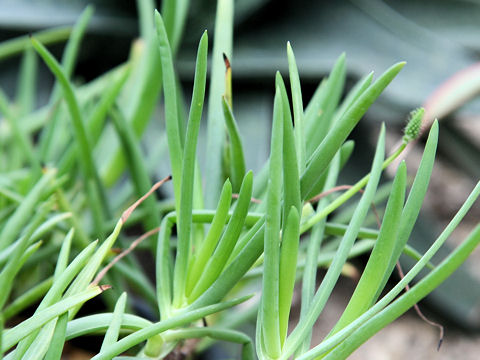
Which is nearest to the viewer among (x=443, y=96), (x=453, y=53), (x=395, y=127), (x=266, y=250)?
(x=266, y=250)

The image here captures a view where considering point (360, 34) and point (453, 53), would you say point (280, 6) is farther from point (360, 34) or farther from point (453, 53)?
point (453, 53)

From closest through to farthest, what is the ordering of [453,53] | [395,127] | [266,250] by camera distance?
1. [266,250]
2. [453,53]
3. [395,127]

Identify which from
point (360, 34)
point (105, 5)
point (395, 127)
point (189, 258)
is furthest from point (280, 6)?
point (189, 258)

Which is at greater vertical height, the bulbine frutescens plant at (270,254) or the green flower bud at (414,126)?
the green flower bud at (414,126)

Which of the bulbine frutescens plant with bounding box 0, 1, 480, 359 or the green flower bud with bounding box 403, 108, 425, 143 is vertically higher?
the green flower bud with bounding box 403, 108, 425, 143

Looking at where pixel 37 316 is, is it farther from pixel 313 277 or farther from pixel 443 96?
pixel 443 96

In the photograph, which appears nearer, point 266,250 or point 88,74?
point 266,250

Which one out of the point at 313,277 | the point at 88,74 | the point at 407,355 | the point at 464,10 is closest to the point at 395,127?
the point at 464,10

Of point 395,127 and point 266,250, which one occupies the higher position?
Result: point 266,250

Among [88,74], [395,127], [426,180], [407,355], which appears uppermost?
[426,180]
